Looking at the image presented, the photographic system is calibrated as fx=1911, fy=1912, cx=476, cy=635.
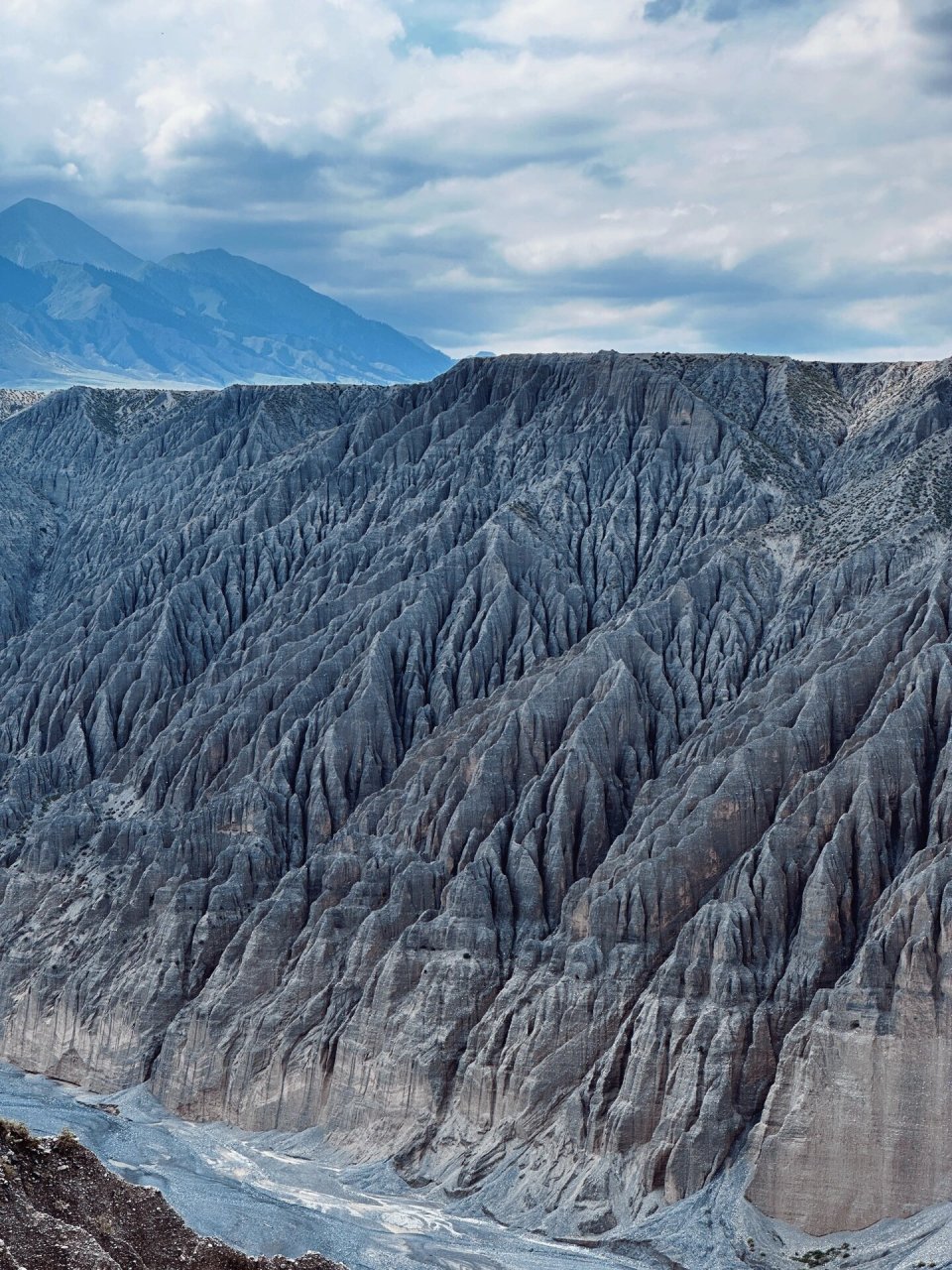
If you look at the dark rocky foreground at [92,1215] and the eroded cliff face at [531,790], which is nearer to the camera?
the dark rocky foreground at [92,1215]

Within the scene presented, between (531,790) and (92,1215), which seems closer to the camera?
(92,1215)

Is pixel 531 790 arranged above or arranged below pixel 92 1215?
above

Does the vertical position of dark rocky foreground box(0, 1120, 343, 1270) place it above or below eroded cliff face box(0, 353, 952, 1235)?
below

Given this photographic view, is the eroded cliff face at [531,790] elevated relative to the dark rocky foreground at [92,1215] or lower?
elevated

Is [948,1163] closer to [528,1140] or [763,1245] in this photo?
[763,1245]

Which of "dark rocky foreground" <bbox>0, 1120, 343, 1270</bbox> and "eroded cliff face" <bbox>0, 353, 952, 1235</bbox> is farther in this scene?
"eroded cliff face" <bbox>0, 353, 952, 1235</bbox>
